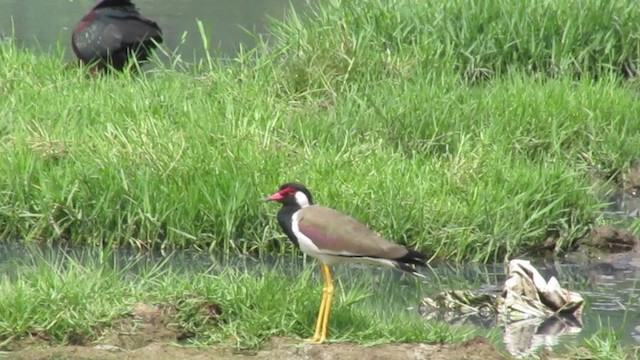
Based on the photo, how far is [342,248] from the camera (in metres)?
6.86

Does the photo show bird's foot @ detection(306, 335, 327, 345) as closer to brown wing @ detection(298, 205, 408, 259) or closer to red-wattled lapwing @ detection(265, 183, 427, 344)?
red-wattled lapwing @ detection(265, 183, 427, 344)

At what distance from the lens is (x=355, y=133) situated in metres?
9.82

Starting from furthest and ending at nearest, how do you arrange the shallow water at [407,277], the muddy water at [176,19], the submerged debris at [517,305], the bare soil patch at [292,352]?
the muddy water at [176,19]
the shallow water at [407,277]
the submerged debris at [517,305]
the bare soil patch at [292,352]

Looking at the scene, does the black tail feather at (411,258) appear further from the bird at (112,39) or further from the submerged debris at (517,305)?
the bird at (112,39)

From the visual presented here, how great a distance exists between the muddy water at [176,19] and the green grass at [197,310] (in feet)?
18.4

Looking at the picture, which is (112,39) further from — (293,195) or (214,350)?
(214,350)

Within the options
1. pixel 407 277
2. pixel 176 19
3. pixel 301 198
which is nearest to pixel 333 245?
pixel 301 198

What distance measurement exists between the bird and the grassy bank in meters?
0.24

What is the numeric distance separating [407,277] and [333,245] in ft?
5.34

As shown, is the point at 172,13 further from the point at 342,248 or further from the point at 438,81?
the point at 342,248

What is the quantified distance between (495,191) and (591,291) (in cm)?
101

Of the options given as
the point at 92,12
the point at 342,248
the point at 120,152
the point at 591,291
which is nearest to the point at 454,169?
the point at 591,291

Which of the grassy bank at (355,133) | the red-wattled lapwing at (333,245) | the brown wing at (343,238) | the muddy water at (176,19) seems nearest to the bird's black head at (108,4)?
the grassy bank at (355,133)

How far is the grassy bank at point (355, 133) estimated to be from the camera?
28.5ft
